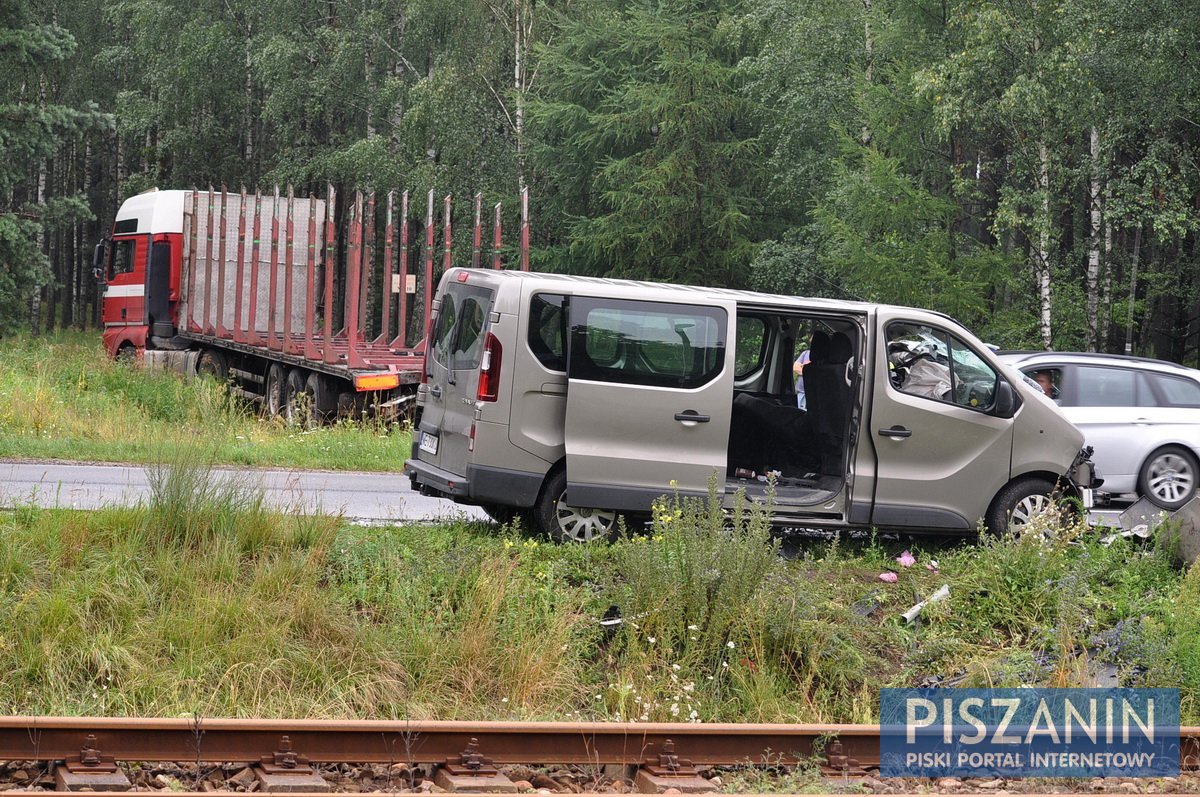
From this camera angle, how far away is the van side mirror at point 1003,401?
32.8 feet

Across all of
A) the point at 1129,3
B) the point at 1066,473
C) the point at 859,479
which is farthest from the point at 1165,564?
the point at 1129,3

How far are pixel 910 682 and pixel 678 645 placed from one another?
4.50 ft

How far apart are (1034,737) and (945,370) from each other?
4133 mm

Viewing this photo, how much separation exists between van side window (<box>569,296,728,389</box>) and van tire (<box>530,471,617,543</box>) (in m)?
0.87

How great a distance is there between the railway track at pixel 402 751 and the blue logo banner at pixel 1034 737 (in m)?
0.34

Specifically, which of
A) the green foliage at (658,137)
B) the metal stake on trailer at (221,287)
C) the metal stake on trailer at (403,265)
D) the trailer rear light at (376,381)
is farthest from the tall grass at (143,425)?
the green foliage at (658,137)

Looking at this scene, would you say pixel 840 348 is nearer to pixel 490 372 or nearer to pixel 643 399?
pixel 643 399

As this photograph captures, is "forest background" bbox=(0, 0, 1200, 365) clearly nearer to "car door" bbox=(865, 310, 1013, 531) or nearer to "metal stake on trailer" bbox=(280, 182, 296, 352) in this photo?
"metal stake on trailer" bbox=(280, 182, 296, 352)

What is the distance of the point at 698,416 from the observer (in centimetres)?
938

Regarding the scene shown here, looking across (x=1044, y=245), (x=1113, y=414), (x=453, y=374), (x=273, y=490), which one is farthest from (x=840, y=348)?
(x=1044, y=245)

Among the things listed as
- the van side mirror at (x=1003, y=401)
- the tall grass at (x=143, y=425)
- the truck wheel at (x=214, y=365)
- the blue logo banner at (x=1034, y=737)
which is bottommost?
the blue logo banner at (x=1034, y=737)

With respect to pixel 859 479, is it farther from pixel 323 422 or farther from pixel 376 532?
pixel 323 422

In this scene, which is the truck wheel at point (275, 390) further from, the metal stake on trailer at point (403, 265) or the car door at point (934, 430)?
the car door at point (934, 430)

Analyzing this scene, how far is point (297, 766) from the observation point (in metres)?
5.52
